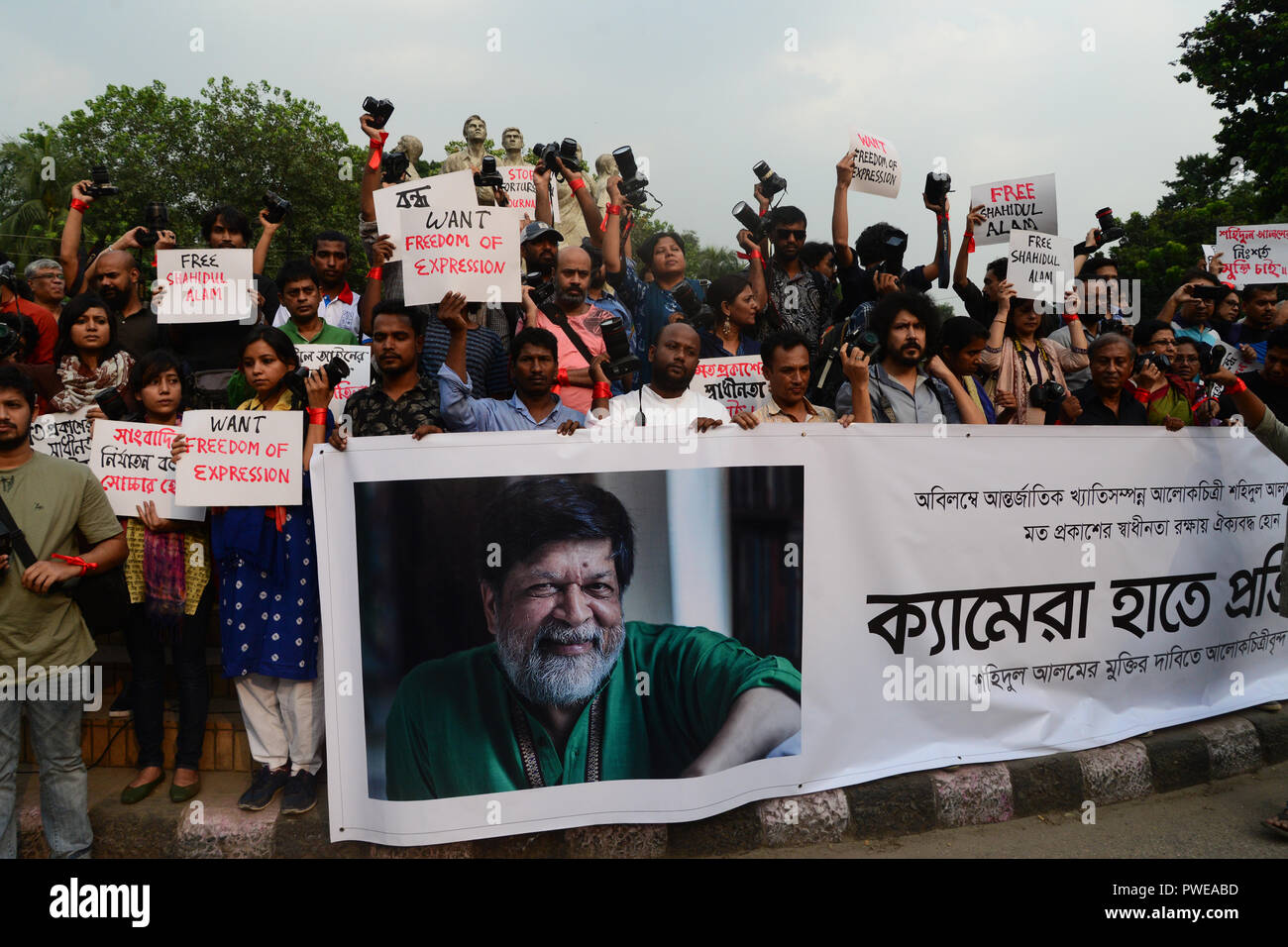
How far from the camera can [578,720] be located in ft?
12.1

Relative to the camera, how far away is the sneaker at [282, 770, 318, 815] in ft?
12.6

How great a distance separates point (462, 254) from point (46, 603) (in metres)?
2.19

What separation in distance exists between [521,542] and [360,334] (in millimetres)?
2880

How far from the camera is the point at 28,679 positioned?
3.57 meters

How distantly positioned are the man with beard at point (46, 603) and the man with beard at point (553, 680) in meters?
1.27

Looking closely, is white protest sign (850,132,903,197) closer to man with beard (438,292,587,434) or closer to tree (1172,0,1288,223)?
man with beard (438,292,587,434)

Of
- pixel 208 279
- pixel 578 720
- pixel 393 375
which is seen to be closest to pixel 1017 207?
pixel 393 375

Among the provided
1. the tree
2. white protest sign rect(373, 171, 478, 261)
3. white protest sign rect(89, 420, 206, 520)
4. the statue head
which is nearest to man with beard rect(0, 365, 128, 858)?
white protest sign rect(89, 420, 206, 520)

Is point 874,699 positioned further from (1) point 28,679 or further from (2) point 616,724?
(1) point 28,679

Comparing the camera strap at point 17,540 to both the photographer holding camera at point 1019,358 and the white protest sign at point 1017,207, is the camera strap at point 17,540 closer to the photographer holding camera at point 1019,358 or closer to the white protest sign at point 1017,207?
the photographer holding camera at point 1019,358

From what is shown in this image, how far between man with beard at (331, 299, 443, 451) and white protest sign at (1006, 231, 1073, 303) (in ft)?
11.5

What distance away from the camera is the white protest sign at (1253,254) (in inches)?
311

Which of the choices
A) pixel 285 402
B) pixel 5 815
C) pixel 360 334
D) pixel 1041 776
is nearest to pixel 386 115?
pixel 360 334

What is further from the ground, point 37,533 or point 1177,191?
point 1177,191
